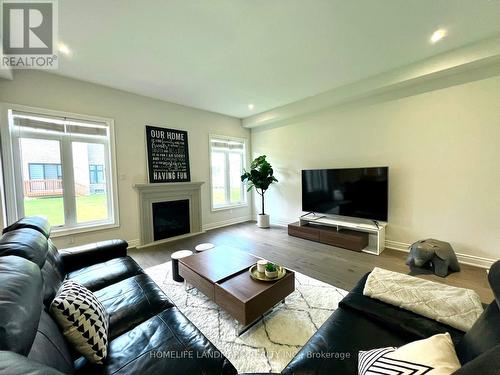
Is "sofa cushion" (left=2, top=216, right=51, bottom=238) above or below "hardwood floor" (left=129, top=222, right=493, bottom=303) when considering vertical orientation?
above

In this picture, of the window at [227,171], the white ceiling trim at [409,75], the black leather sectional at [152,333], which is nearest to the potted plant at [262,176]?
the window at [227,171]

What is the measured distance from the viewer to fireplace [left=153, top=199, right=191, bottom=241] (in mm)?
4173

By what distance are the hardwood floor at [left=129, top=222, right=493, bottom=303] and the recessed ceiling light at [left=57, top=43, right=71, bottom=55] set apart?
294cm

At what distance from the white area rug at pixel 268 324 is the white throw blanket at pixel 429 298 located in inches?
25.6

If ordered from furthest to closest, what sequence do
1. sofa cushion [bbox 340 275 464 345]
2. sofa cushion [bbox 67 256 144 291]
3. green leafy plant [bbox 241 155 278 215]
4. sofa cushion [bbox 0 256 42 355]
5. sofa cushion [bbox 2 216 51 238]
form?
green leafy plant [bbox 241 155 278 215] < sofa cushion [bbox 67 256 144 291] < sofa cushion [bbox 2 216 51 238] < sofa cushion [bbox 340 275 464 345] < sofa cushion [bbox 0 256 42 355]

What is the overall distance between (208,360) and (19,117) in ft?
13.3

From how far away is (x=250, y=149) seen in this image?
5.94 metres

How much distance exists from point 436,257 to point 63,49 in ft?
17.4

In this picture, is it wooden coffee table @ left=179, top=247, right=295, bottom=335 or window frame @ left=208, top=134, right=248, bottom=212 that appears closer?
wooden coffee table @ left=179, top=247, right=295, bottom=335

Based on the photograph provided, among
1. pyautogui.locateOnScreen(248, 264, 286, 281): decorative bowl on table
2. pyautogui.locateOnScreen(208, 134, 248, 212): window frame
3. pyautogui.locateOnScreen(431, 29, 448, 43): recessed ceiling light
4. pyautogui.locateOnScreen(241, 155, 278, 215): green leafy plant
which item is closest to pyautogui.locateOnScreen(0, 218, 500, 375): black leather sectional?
pyautogui.locateOnScreen(248, 264, 286, 281): decorative bowl on table

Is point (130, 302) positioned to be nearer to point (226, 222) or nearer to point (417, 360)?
point (417, 360)

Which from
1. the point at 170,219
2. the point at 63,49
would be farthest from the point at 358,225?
the point at 63,49

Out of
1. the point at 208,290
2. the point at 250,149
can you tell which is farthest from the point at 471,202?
the point at 250,149

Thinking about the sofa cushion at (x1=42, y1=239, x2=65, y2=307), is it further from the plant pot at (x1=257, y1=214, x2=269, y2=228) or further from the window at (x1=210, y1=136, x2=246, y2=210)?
the plant pot at (x1=257, y1=214, x2=269, y2=228)
